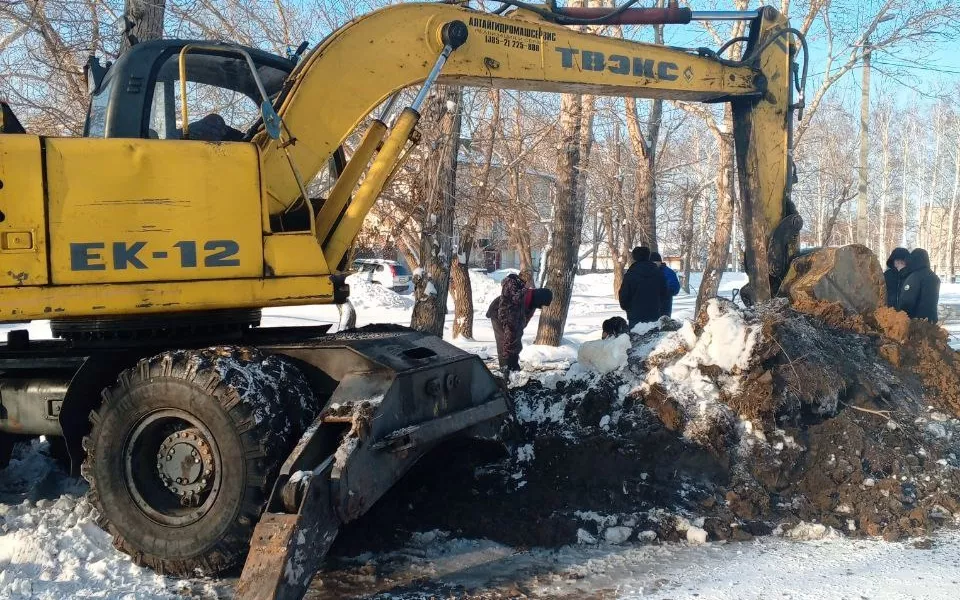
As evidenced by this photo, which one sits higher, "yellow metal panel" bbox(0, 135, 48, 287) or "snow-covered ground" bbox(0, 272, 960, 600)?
"yellow metal panel" bbox(0, 135, 48, 287)

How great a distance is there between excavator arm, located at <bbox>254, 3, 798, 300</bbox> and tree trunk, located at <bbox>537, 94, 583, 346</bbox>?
234 inches

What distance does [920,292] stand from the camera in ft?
31.0

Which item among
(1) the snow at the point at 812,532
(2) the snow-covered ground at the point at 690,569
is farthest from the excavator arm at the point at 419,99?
(1) the snow at the point at 812,532

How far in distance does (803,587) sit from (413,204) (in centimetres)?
957

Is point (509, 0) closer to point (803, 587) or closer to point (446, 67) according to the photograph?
point (446, 67)

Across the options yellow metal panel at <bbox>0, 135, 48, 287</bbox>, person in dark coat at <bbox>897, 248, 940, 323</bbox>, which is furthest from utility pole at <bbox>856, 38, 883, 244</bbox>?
yellow metal panel at <bbox>0, 135, 48, 287</bbox>

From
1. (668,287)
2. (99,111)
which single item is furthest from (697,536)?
(668,287)

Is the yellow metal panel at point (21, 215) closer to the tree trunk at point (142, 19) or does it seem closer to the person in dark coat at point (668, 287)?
the tree trunk at point (142, 19)

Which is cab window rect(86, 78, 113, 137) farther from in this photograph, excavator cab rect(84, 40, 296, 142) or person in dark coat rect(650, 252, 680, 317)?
person in dark coat rect(650, 252, 680, 317)

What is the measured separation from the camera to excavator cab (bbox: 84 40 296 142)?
495cm

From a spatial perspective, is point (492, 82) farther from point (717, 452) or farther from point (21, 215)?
point (21, 215)

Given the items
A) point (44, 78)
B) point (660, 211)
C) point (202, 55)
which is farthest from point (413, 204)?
point (660, 211)

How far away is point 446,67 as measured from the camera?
237 inches

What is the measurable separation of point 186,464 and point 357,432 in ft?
3.68
